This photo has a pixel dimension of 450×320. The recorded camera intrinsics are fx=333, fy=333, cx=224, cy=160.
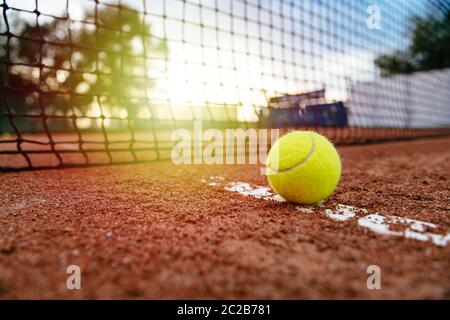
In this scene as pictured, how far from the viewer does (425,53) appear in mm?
17328

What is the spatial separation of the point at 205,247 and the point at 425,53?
20.2 meters

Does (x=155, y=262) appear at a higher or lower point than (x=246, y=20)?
lower

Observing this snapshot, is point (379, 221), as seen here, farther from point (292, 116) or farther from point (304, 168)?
point (292, 116)

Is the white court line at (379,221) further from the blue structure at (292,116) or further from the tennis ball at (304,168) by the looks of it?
the blue structure at (292,116)

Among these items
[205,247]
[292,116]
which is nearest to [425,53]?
[292,116]

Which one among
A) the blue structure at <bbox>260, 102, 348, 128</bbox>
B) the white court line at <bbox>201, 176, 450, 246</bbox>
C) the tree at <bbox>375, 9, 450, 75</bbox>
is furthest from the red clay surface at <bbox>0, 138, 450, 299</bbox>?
the tree at <bbox>375, 9, 450, 75</bbox>

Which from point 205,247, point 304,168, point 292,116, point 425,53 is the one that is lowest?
point 205,247

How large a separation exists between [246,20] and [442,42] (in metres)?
10.9

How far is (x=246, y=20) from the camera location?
379cm

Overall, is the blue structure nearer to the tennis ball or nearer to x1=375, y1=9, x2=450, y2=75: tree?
the tennis ball

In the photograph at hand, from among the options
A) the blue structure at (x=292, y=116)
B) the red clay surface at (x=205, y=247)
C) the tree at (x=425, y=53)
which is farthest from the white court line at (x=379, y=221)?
the tree at (x=425, y=53)
